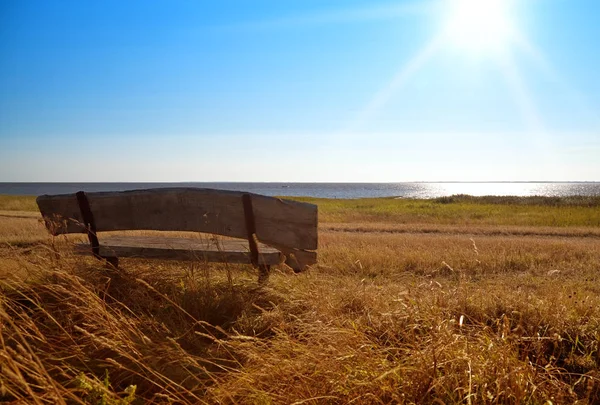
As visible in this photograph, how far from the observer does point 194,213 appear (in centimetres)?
473

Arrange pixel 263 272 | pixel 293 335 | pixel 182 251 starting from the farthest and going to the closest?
1. pixel 182 251
2. pixel 263 272
3. pixel 293 335

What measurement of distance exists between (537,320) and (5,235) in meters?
12.3

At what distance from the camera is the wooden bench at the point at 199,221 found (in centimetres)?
448

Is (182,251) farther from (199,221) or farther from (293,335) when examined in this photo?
(293,335)

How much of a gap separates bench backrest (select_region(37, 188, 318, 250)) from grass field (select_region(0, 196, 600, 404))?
0.42 metres

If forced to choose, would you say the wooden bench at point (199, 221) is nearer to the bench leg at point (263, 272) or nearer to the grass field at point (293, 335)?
the bench leg at point (263, 272)

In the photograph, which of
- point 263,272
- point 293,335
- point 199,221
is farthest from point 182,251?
point 293,335

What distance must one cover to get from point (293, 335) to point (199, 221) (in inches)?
78.3

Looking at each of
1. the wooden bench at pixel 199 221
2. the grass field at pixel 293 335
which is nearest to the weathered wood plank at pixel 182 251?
the wooden bench at pixel 199 221

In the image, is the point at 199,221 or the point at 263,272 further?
the point at 199,221

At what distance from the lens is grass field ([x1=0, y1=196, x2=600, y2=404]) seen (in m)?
2.21

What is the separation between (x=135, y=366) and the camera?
274cm

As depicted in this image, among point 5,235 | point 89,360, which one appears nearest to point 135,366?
point 89,360

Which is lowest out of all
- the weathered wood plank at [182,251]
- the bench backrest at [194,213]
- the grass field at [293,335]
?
the grass field at [293,335]
